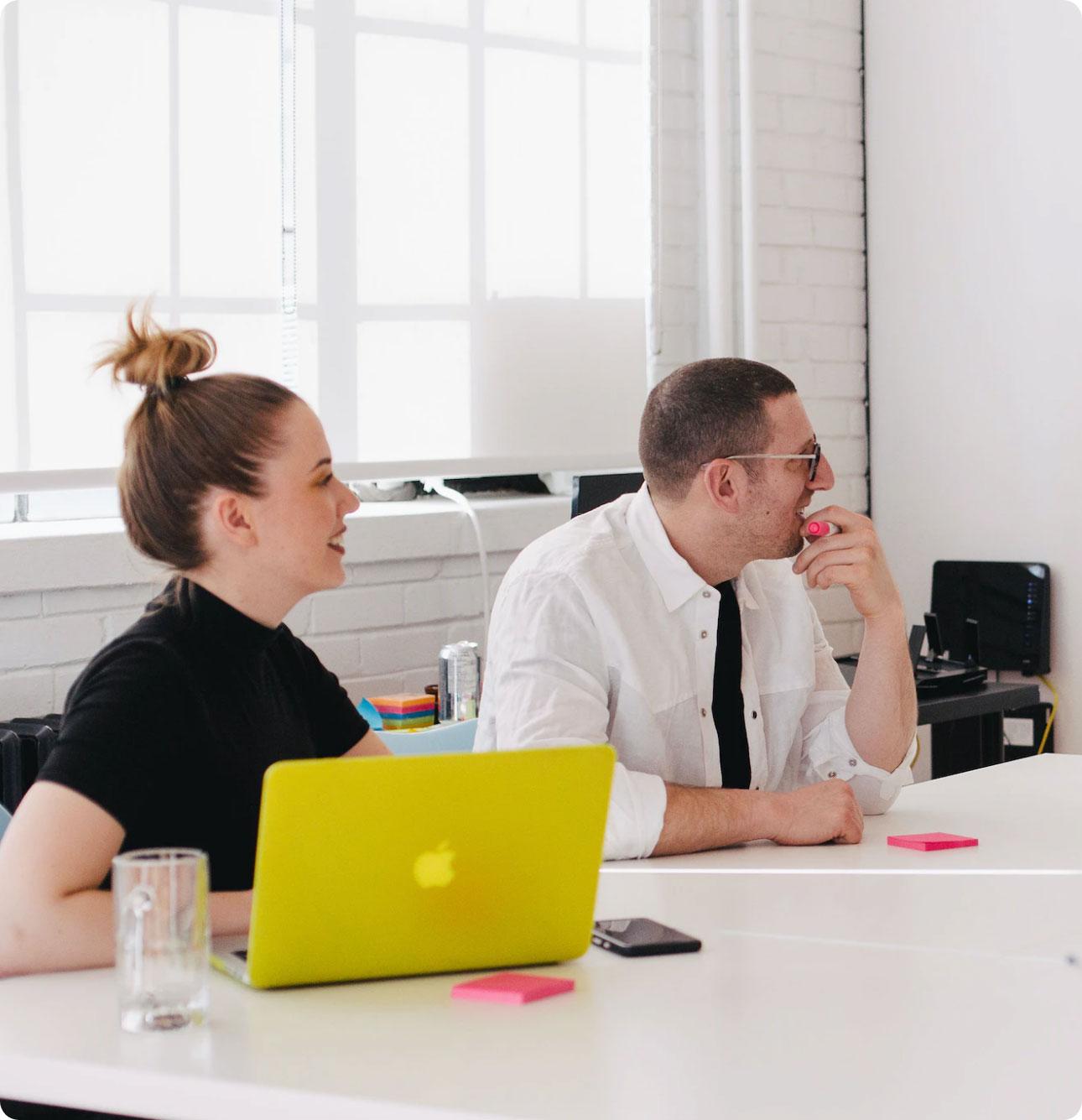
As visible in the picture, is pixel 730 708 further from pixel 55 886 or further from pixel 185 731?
pixel 55 886

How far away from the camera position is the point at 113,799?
1.33 meters

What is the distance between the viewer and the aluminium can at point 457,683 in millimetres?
2867

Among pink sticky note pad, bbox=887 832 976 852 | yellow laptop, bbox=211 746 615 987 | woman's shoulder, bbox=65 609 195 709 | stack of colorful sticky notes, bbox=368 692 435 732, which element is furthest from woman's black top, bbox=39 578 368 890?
stack of colorful sticky notes, bbox=368 692 435 732

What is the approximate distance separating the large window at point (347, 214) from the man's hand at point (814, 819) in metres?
1.39

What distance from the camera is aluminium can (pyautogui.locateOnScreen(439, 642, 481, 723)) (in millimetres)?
2867

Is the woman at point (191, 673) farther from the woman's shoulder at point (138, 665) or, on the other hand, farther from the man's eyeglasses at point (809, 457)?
the man's eyeglasses at point (809, 457)

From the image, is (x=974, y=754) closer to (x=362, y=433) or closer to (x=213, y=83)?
(x=362, y=433)

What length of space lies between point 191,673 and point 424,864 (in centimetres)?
36

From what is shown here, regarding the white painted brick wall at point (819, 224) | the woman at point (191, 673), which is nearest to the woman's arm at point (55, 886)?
the woman at point (191, 673)

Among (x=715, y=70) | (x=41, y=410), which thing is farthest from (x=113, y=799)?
(x=715, y=70)

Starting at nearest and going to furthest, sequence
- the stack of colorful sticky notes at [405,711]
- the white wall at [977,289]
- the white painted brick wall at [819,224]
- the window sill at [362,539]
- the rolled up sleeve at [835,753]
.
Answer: the rolled up sleeve at [835,753]
the window sill at [362,539]
the stack of colorful sticky notes at [405,711]
the white wall at [977,289]
the white painted brick wall at [819,224]

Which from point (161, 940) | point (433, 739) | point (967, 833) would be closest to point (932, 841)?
point (967, 833)

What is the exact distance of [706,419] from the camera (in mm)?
2139

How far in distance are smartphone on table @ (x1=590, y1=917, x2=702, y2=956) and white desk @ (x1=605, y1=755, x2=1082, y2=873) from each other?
0.97 ft
